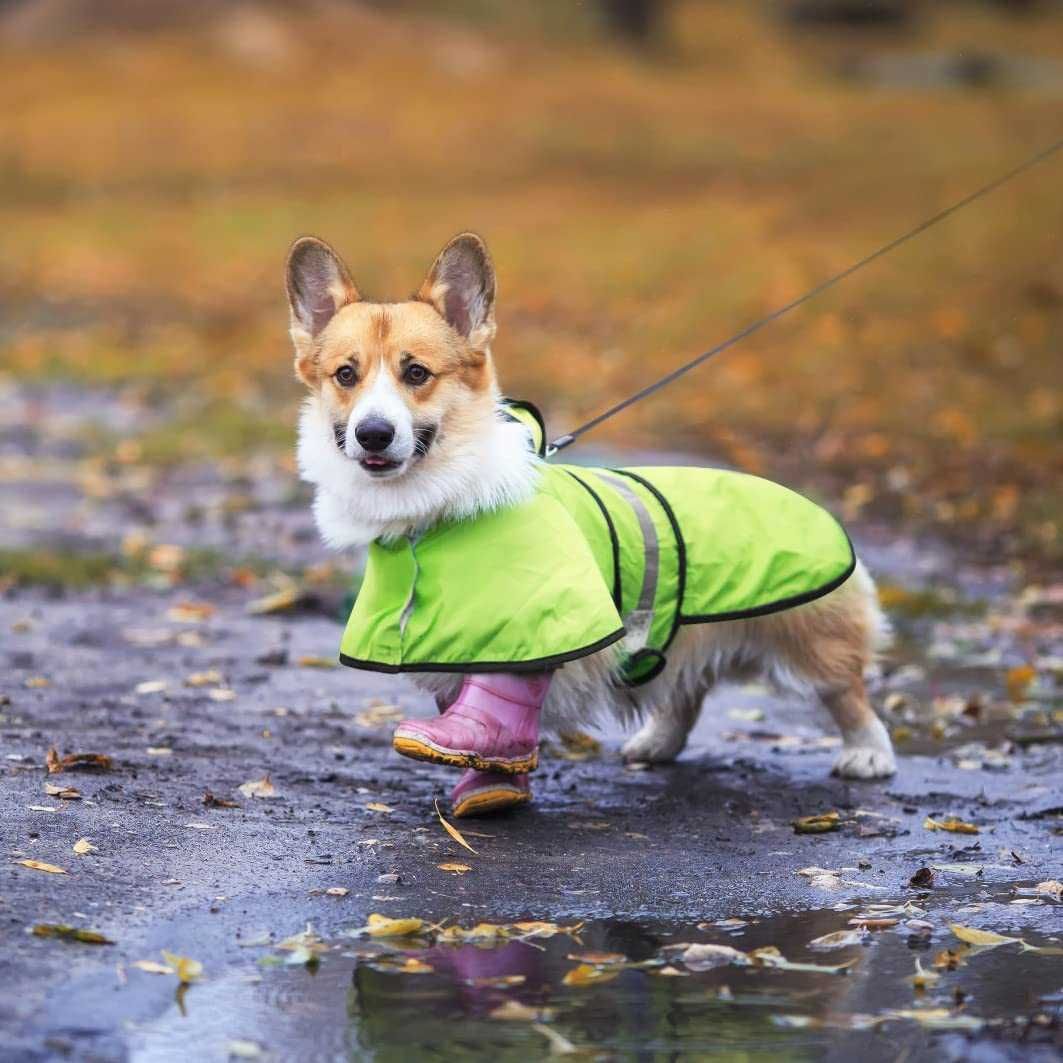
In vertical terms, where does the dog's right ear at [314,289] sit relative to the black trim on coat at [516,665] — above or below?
above

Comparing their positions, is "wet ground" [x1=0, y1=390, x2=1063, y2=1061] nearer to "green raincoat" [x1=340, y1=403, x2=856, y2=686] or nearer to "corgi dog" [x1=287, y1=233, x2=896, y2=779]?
"corgi dog" [x1=287, y1=233, x2=896, y2=779]

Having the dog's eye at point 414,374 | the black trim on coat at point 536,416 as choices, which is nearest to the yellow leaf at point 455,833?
the black trim on coat at point 536,416

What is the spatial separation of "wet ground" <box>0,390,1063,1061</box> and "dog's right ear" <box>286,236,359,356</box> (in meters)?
1.45

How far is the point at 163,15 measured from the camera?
3625cm

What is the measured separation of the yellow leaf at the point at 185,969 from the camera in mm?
4039

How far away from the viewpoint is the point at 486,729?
5.21m

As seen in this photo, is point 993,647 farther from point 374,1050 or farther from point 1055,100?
point 1055,100

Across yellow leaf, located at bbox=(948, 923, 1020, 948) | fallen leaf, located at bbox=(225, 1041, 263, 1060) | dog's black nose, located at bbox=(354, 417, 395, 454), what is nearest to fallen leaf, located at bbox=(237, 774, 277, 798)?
dog's black nose, located at bbox=(354, 417, 395, 454)

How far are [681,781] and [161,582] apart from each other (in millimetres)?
4026

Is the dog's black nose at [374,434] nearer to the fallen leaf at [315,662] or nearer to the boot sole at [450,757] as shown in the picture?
the boot sole at [450,757]

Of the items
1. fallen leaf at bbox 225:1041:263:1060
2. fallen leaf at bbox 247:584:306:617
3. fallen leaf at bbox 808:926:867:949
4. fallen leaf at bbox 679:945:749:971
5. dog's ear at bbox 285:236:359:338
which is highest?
dog's ear at bbox 285:236:359:338

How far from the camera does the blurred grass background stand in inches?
551

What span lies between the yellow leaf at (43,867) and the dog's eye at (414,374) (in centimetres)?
166

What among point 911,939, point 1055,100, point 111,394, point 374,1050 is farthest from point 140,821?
point 1055,100
